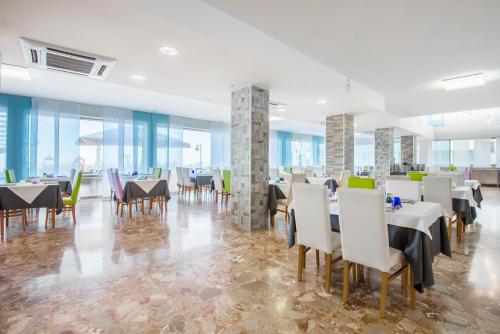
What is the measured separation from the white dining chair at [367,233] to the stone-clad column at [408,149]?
1131 cm

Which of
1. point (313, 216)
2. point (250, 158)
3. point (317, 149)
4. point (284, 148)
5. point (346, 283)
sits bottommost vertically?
point (346, 283)

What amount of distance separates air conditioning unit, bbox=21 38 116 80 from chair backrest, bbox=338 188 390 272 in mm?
3161

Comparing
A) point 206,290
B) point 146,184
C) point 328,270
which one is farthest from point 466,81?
point 146,184

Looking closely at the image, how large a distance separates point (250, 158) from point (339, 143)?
11.7 feet

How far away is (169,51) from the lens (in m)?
2.91

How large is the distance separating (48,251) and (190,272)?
6.13 feet

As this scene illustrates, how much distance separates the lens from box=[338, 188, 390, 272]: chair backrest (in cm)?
172

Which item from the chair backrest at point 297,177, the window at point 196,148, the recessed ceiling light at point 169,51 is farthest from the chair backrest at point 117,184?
the window at point 196,148

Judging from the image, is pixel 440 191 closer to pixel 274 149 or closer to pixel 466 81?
pixel 466 81

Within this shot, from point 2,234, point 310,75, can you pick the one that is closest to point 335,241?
point 310,75

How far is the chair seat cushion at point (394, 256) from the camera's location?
180 cm

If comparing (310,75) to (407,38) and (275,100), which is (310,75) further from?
(275,100)

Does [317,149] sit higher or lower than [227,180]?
higher

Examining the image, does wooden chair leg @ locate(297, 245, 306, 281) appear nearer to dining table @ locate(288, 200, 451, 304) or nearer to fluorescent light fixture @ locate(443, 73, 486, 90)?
dining table @ locate(288, 200, 451, 304)
